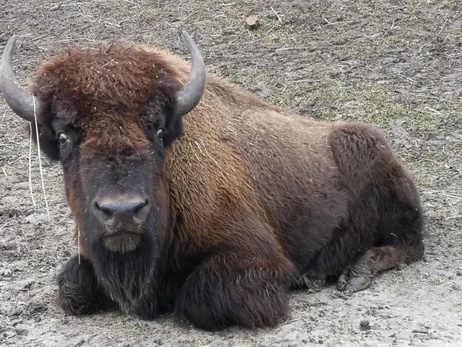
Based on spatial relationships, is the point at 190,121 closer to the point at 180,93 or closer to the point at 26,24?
the point at 180,93

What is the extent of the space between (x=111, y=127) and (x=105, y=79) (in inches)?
13.7

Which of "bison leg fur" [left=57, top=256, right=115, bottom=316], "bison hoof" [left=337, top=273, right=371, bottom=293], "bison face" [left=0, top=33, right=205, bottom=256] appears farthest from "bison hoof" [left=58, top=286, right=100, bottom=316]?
"bison hoof" [left=337, top=273, right=371, bottom=293]

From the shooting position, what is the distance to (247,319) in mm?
5188

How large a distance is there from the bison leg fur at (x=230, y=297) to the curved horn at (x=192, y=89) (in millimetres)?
1033

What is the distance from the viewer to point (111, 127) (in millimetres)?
4770

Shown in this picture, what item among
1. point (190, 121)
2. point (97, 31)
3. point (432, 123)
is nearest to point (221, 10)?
point (97, 31)

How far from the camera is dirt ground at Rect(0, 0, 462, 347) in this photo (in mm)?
5191

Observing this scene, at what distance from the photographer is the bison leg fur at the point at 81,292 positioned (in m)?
5.55

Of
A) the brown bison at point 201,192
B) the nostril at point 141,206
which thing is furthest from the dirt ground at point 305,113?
the nostril at point 141,206


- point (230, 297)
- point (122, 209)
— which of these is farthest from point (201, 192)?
point (122, 209)

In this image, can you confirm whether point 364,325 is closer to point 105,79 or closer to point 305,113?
point 105,79

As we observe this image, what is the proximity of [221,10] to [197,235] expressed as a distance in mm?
7039

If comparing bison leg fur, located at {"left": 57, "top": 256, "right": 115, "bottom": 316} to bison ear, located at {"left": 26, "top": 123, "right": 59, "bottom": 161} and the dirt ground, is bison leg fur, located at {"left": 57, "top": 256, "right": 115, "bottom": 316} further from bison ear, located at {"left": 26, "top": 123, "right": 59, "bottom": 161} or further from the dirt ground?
bison ear, located at {"left": 26, "top": 123, "right": 59, "bottom": 161}

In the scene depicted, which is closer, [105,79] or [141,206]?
[141,206]
